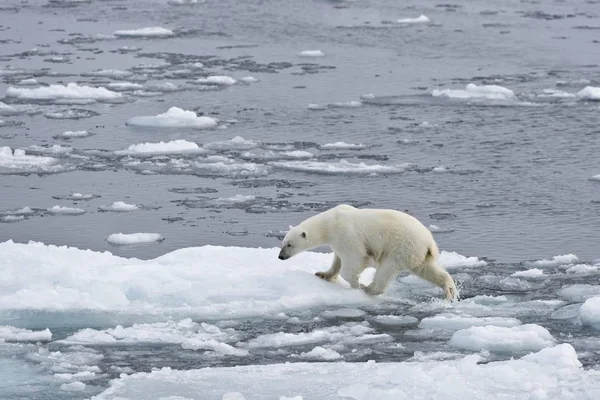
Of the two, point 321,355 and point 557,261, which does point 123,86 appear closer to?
point 557,261

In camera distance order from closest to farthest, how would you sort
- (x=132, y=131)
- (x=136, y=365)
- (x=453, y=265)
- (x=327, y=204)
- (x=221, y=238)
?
(x=136, y=365), (x=453, y=265), (x=221, y=238), (x=327, y=204), (x=132, y=131)

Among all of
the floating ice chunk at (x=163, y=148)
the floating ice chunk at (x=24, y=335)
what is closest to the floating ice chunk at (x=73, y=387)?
the floating ice chunk at (x=24, y=335)

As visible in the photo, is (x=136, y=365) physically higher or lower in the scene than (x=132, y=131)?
lower

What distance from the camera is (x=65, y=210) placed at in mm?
10055

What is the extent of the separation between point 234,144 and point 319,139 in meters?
1.00

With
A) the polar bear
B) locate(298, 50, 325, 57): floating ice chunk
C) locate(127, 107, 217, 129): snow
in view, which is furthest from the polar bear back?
locate(298, 50, 325, 57): floating ice chunk

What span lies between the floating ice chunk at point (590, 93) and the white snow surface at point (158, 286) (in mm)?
8203

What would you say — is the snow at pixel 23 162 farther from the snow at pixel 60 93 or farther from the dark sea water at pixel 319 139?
the snow at pixel 60 93

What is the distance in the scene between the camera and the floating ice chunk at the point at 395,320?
22.4ft

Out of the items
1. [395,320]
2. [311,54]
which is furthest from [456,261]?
[311,54]

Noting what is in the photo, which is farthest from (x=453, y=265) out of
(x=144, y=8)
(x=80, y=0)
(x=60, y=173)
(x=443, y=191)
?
(x=80, y=0)

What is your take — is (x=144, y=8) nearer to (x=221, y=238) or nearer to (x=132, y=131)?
(x=132, y=131)

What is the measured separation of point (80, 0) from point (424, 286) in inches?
802

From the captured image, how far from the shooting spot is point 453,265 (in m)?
8.12
